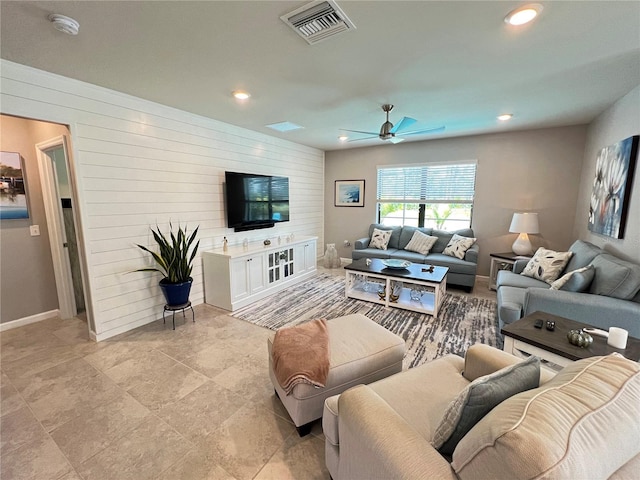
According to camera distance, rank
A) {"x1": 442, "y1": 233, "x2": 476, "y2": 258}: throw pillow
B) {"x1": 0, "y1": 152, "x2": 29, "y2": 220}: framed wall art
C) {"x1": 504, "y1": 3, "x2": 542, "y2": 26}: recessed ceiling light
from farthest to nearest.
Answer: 1. {"x1": 442, "y1": 233, "x2": 476, "y2": 258}: throw pillow
2. {"x1": 0, "y1": 152, "x2": 29, "y2": 220}: framed wall art
3. {"x1": 504, "y1": 3, "x2": 542, "y2": 26}: recessed ceiling light

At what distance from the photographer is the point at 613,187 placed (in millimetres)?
2820

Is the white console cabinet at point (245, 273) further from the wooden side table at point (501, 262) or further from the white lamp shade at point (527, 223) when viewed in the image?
the white lamp shade at point (527, 223)

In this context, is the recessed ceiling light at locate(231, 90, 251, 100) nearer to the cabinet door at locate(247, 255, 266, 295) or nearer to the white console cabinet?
the white console cabinet

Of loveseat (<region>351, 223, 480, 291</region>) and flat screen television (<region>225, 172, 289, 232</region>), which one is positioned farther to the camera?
loveseat (<region>351, 223, 480, 291</region>)

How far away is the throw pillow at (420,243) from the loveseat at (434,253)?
8cm

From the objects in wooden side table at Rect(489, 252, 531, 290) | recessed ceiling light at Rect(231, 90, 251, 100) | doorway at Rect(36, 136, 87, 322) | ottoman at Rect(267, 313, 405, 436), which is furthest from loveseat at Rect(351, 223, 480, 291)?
doorway at Rect(36, 136, 87, 322)

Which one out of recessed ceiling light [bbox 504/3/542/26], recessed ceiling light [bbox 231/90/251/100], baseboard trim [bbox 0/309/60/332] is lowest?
baseboard trim [bbox 0/309/60/332]

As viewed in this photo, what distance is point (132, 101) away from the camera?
295cm

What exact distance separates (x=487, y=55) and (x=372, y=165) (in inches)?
144

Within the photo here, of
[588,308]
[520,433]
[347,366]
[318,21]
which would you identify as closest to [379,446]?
[520,433]

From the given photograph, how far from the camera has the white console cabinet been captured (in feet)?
11.8

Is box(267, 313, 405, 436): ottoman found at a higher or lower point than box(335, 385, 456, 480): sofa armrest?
lower

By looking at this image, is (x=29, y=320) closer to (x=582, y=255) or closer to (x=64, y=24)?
(x=64, y=24)

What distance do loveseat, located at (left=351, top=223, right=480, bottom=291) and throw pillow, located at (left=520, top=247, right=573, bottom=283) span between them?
78 cm
